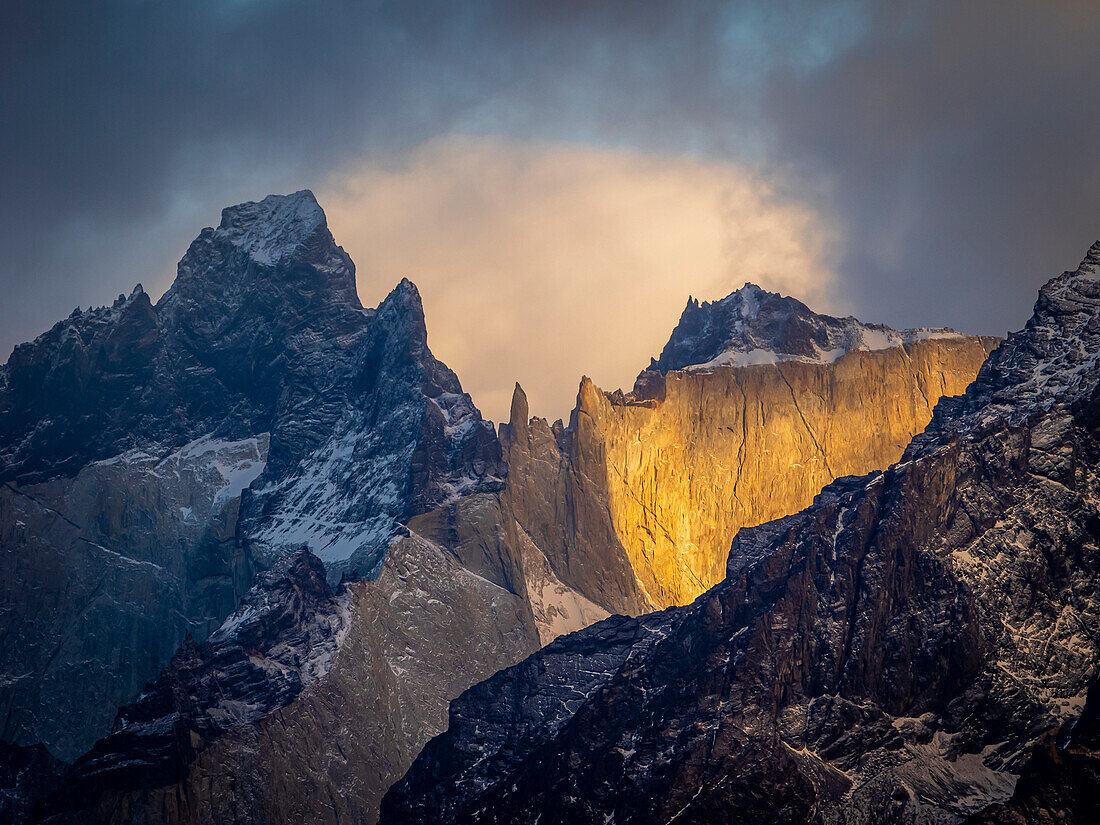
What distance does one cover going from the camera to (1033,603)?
651 ft

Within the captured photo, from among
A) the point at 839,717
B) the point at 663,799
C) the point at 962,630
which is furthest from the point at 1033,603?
Answer: the point at 663,799

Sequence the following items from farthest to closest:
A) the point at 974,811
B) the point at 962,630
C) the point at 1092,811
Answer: the point at 962,630
the point at 974,811
the point at 1092,811

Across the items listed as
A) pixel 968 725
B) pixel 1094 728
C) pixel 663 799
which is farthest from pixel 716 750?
pixel 1094 728

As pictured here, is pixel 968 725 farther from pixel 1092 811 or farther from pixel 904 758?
pixel 1092 811

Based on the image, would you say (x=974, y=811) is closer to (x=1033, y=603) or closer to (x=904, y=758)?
(x=904, y=758)

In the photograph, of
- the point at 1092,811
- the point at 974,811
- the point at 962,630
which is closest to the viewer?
the point at 1092,811

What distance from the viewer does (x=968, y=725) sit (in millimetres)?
192500

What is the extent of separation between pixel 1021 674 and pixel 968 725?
6.15 metres

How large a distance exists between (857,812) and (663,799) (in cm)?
1786

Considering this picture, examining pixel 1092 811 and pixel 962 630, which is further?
pixel 962 630

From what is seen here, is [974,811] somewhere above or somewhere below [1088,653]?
below

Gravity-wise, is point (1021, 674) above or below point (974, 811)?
above

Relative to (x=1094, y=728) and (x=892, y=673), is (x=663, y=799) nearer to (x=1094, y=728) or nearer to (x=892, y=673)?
(x=892, y=673)

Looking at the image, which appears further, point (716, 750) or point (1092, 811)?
point (716, 750)
